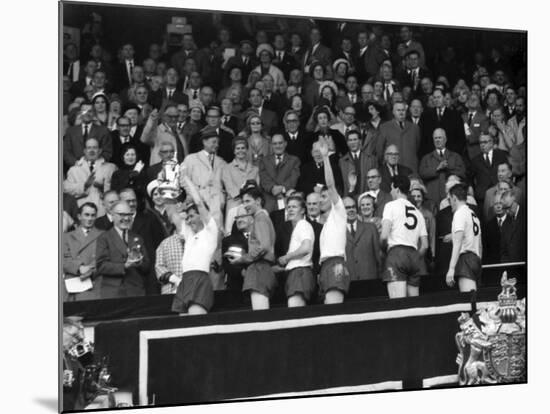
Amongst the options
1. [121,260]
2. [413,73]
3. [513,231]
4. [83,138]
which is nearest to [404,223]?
[513,231]

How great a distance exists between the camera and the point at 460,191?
11875 millimetres

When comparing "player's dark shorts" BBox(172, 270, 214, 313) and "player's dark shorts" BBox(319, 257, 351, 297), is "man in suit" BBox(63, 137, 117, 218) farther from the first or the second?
"player's dark shorts" BBox(319, 257, 351, 297)

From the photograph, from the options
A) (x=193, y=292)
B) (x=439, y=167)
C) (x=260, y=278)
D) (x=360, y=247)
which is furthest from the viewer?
(x=439, y=167)

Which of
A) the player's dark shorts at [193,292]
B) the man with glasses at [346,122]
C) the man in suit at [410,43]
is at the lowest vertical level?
the player's dark shorts at [193,292]

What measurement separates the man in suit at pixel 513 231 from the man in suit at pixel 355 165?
1406 millimetres

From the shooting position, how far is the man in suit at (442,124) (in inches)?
464

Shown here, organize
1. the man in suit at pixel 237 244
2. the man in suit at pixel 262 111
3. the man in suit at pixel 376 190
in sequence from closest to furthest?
the man in suit at pixel 237 244 < the man in suit at pixel 262 111 < the man in suit at pixel 376 190

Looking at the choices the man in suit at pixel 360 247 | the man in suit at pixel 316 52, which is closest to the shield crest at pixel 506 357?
the man in suit at pixel 360 247

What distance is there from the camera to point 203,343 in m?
11.0

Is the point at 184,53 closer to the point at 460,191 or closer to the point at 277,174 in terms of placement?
the point at 277,174

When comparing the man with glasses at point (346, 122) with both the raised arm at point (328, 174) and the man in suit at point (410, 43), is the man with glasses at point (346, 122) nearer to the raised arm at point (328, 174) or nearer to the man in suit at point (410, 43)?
the raised arm at point (328, 174)

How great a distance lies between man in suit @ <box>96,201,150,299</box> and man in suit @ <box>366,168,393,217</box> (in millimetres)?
2101

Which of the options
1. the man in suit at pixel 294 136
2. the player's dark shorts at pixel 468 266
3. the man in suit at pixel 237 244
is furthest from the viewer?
the player's dark shorts at pixel 468 266

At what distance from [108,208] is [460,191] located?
323cm
